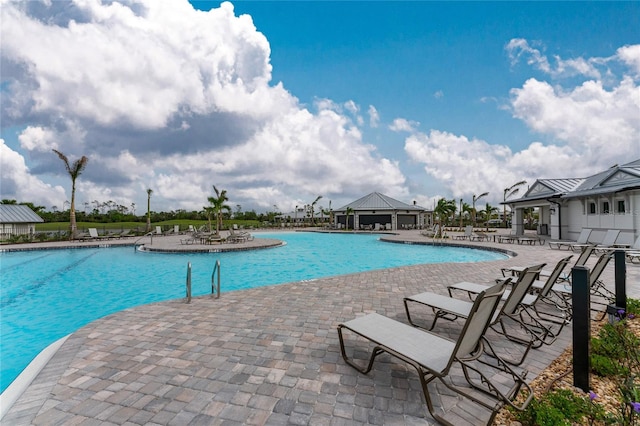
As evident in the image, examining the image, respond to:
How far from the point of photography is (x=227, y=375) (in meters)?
2.72

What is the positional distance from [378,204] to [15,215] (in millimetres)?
39640

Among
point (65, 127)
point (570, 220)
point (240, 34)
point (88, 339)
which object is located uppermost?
point (240, 34)

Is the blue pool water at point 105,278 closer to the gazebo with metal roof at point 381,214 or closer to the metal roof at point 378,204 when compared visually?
the gazebo with metal roof at point 381,214

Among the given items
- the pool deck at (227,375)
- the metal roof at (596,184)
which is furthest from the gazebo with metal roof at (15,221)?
the metal roof at (596,184)

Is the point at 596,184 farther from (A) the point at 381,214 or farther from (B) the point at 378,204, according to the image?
(B) the point at 378,204

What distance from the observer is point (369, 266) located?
1263cm

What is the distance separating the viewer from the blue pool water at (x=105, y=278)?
19.5ft

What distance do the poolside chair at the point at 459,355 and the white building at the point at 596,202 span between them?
16147 millimetres

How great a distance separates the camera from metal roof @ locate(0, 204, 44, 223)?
23502mm

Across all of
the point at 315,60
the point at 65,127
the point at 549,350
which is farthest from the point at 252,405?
the point at 65,127

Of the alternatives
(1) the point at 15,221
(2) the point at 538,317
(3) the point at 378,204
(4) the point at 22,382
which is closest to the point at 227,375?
(4) the point at 22,382

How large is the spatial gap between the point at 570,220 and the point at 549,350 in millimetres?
20219

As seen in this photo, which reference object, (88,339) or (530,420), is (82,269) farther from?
(530,420)

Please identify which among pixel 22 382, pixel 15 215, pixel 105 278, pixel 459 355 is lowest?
pixel 105 278
